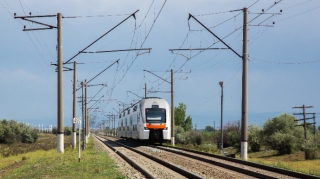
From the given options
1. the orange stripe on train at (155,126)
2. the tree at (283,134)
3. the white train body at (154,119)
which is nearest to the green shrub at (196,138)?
the tree at (283,134)

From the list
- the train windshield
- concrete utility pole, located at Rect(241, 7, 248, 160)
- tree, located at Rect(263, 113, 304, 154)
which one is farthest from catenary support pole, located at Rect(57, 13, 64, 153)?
tree, located at Rect(263, 113, 304, 154)

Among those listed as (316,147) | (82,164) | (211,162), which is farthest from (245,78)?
(316,147)

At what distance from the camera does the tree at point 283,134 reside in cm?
6119

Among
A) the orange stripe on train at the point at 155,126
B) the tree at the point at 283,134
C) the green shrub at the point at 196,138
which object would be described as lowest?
the green shrub at the point at 196,138

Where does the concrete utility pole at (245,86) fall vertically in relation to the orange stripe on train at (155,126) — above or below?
above

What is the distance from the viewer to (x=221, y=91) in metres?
43.2

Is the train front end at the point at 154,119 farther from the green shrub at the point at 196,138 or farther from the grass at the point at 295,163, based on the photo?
the green shrub at the point at 196,138

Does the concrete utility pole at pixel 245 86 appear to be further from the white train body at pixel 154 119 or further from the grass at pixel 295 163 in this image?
the white train body at pixel 154 119

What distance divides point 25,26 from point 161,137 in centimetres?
1858

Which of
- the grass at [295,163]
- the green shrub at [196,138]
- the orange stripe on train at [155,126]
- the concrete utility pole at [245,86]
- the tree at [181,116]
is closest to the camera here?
the grass at [295,163]

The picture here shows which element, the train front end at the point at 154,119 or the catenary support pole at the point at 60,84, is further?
the train front end at the point at 154,119

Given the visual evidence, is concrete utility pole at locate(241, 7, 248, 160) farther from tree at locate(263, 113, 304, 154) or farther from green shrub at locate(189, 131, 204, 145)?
→ green shrub at locate(189, 131, 204, 145)

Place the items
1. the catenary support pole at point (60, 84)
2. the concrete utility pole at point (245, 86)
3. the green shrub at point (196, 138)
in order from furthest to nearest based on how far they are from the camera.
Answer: the green shrub at point (196, 138), the catenary support pole at point (60, 84), the concrete utility pole at point (245, 86)

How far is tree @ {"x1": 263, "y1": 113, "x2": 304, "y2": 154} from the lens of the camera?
61188 mm
